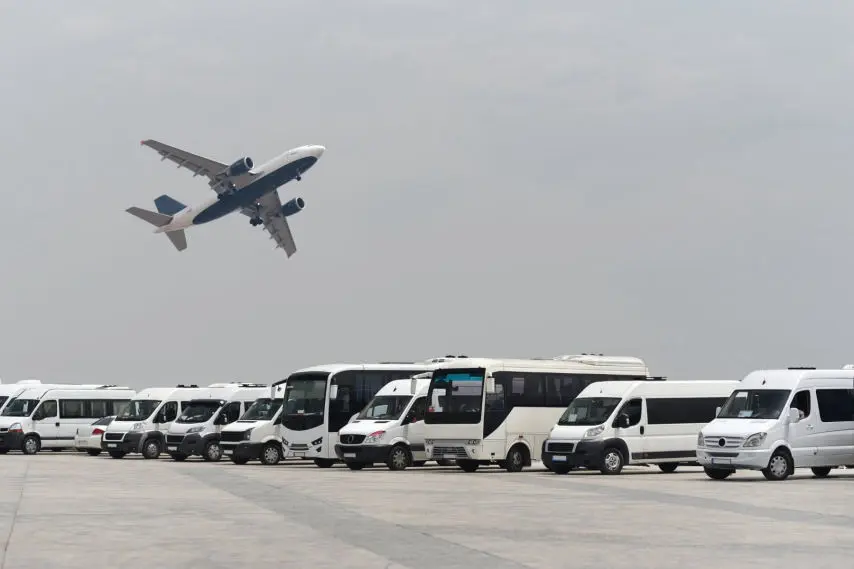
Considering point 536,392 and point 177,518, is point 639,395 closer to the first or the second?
point 536,392

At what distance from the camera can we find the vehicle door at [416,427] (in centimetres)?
3091

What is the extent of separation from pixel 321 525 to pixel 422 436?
16076 mm

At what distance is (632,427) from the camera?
28.0 metres

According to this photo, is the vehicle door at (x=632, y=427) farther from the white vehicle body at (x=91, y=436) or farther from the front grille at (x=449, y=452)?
the white vehicle body at (x=91, y=436)

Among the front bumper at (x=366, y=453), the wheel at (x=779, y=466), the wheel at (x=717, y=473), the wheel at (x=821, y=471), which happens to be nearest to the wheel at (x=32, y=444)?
the front bumper at (x=366, y=453)

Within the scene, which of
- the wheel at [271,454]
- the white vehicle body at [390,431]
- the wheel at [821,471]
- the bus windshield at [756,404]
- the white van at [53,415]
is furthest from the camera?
the white van at [53,415]

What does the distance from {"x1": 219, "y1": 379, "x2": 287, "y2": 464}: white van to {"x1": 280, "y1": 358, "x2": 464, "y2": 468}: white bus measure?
26.8 inches

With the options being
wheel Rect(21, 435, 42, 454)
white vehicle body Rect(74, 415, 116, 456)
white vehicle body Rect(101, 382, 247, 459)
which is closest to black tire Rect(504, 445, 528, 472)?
white vehicle body Rect(101, 382, 247, 459)

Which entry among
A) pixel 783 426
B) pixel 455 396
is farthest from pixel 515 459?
pixel 783 426

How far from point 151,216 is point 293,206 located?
7.83m

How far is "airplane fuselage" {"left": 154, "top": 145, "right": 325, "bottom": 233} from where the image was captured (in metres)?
56.5

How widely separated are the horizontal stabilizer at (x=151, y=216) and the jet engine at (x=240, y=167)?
9626 mm

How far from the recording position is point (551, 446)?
28.0 metres

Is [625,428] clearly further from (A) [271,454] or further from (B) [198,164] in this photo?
(B) [198,164]
